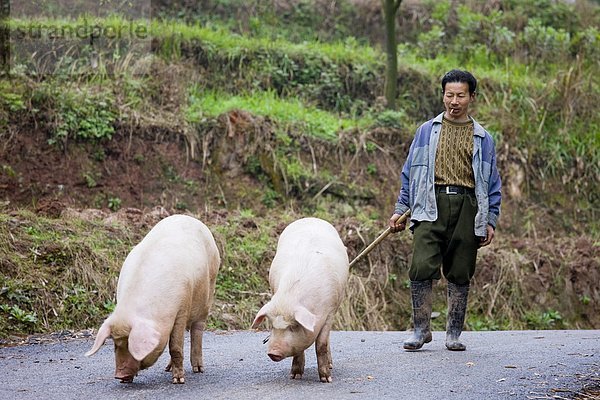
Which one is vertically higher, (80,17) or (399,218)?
(80,17)

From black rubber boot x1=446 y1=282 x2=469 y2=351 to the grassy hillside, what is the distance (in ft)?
11.3

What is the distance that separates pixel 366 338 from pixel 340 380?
2897 millimetres

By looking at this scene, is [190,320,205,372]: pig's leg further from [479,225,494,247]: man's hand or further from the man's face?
the man's face

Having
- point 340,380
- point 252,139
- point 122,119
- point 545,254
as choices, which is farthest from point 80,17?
point 340,380

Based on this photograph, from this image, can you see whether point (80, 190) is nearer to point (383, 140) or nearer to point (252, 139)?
point (252, 139)

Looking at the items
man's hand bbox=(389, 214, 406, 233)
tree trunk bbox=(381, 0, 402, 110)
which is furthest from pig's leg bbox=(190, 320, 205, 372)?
tree trunk bbox=(381, 0, 402, 110)

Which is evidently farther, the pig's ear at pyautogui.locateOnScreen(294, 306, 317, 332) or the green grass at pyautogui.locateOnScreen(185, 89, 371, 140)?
the green grass at pyautogui.locateOnScreen(185, 89, 371, 140)

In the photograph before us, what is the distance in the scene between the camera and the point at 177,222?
6781mm

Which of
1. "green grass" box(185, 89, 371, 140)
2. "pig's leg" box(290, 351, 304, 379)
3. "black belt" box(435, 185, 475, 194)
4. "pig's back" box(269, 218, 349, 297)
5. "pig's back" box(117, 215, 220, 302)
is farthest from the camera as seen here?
"green grass" box(185, 89, 371, 140)

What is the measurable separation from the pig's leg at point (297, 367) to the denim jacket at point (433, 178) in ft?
6.00

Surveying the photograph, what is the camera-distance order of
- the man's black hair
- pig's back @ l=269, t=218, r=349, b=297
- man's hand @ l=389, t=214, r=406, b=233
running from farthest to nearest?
man's hand @ l=389, t=214, r=406, b=233 → the man's black hair → pig's back @ l=269, t=218, r=349, b=297

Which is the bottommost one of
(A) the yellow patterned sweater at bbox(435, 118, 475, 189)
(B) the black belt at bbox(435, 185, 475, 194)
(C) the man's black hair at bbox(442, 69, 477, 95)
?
(B) the black belt at bbox(435, 185, 475, 194)

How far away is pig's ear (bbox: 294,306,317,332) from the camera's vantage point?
586 centimetres

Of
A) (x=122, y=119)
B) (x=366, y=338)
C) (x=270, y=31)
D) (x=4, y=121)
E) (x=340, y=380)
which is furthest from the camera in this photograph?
(x=270, y=31)
